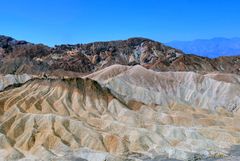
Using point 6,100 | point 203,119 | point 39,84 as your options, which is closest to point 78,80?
point 39,84

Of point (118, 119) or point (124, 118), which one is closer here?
point (118, 119)

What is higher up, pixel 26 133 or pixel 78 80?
pixel 78 80

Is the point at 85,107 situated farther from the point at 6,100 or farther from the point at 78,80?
the point at 6,100

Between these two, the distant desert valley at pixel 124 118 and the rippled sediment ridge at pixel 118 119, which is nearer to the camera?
the distant desert valley at pixel 124 118

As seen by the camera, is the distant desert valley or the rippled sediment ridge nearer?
the distant desert valley

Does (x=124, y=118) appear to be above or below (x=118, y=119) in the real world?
above

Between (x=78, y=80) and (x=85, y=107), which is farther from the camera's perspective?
(x=78, y=80)
